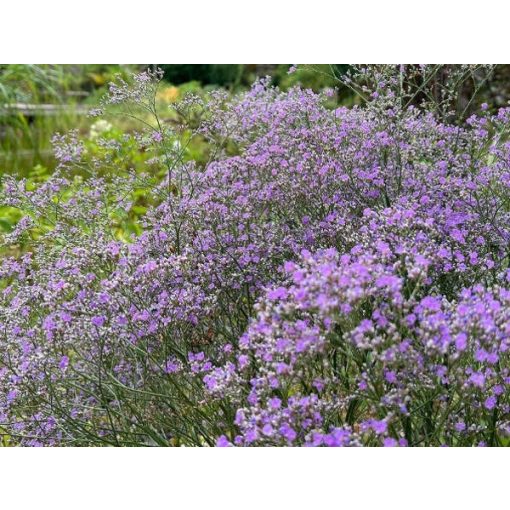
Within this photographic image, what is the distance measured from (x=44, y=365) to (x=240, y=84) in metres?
6.45

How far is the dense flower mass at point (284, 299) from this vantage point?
1.69 m

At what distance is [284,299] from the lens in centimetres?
204

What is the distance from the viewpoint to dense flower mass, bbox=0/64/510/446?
1690 millimetres
